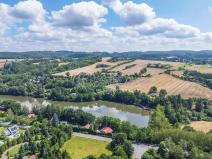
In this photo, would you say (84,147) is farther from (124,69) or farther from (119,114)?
(124,69)

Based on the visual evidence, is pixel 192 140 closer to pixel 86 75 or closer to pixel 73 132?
pixel 73 132

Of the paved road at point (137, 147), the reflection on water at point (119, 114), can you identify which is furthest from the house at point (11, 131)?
the reflection on water at point (119, 114)

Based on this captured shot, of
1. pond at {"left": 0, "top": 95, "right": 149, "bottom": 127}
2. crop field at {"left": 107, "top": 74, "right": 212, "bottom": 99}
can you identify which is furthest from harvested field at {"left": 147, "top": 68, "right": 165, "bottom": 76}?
pond at {"left": 0, "top": 95, "right": 149, "bottom": 127}

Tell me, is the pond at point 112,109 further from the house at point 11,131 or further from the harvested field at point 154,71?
the harvested field at point 154,71

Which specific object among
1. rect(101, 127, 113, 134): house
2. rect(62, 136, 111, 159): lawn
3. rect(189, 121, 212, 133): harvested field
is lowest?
rect(189, 121, 212, 133): harvested field

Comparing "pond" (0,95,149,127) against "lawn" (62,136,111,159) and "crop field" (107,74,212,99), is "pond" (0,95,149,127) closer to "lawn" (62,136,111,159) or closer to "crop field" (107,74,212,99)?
"crop field" (107,74,212,99)

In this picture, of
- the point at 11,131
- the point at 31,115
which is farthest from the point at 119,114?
the point at 11,131

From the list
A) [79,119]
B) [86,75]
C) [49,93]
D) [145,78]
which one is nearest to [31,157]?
[79,119]
